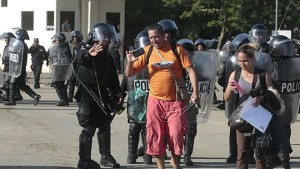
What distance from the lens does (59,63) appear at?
20.4m

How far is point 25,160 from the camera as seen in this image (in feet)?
35.1

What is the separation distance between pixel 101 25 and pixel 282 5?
127 feet

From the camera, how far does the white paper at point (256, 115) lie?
8438 mm

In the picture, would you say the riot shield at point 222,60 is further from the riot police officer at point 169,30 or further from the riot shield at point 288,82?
the riot police officer at point 169,30

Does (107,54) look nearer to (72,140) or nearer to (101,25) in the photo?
(101,25)

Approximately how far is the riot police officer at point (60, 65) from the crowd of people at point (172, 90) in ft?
25.5

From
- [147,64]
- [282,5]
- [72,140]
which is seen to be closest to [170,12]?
[282,5]

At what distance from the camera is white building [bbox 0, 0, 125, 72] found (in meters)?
41.7

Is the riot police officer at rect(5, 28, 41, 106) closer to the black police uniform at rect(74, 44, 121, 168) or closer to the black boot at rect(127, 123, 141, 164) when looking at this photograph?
the black boot at rect(127, 123, 141, 164)

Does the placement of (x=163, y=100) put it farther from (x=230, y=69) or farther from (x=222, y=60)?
(x=222, y=60)

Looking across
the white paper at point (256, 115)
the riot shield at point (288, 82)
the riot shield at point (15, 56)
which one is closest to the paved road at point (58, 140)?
the riot shield at point (288, 82)

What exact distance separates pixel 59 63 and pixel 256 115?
1237 cm

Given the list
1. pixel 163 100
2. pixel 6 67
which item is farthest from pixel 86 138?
pixel 6 67

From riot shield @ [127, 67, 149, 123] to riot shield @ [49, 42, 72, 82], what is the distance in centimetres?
939
